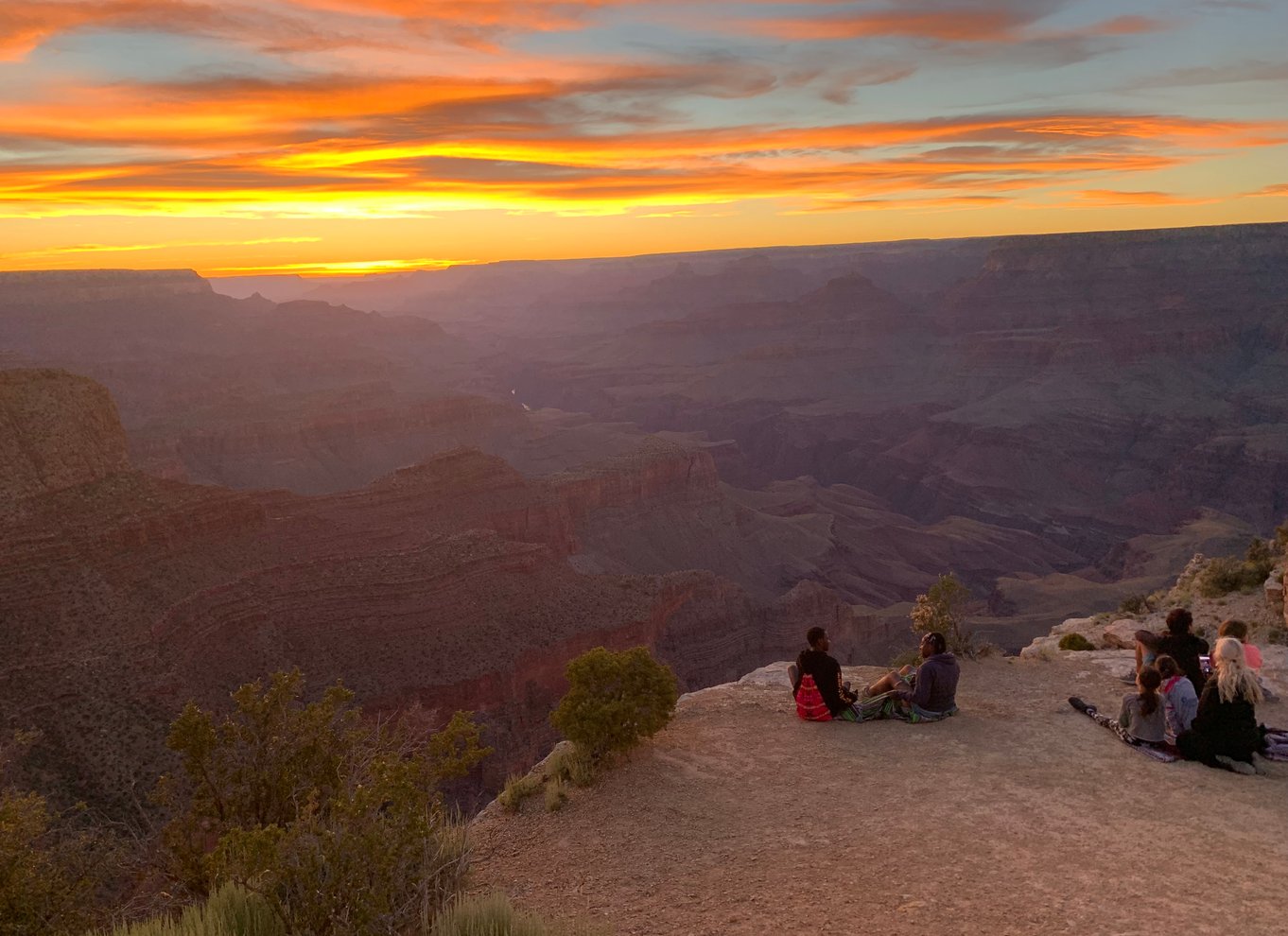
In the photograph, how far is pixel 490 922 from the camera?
22.6 ft

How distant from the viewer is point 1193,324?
387ft

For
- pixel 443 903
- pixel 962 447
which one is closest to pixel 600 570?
pixel 443 903

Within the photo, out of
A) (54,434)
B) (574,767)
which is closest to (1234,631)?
(574,767)

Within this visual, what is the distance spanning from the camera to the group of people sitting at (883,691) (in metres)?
13.1

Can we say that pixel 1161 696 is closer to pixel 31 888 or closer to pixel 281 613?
pixel 31 888

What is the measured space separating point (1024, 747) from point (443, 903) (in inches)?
317

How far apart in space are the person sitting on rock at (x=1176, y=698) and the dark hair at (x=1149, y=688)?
10 cm

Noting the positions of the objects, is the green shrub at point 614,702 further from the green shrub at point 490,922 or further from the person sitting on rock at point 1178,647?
the person sitting on rock at point 1178,647

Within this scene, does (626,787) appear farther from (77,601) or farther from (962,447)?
(962,447)

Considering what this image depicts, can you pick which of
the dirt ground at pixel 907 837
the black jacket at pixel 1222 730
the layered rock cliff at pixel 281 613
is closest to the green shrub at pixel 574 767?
the dirt ground at pixel 907 837

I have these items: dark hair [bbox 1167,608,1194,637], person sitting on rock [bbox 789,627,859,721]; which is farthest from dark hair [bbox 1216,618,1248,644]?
person sitting on rock [bbox 789,627,859,721]

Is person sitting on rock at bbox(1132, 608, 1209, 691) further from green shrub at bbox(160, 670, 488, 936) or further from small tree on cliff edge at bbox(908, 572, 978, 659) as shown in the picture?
green shrub at bbox(160, 670, 488, 936)

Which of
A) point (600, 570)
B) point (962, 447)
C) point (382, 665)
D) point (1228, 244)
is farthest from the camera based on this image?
point (1228, 244)

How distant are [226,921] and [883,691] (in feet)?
30.7
